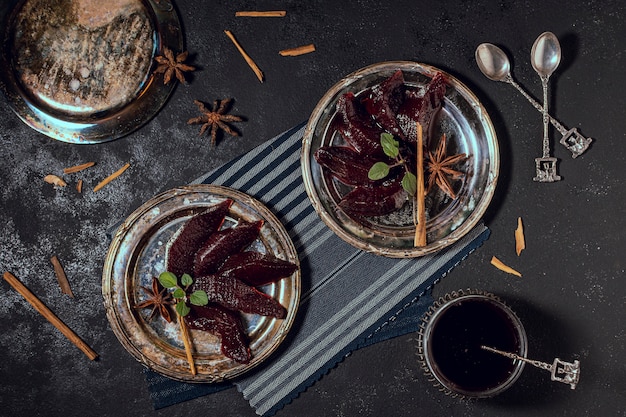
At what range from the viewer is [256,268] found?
2.05 meters

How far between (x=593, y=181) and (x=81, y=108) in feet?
5.84

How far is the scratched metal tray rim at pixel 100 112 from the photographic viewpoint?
7.07ft

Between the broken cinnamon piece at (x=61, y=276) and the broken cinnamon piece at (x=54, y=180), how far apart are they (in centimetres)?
25

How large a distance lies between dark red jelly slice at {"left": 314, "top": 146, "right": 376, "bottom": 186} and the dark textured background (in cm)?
24

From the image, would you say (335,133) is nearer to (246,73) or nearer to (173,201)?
(246,73)

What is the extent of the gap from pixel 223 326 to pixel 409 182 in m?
0.74

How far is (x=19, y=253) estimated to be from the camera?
87.1 inches

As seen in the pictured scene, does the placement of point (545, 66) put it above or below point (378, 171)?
above

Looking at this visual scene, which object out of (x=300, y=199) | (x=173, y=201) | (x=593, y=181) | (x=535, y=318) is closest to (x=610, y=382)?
(x=535, y=318)

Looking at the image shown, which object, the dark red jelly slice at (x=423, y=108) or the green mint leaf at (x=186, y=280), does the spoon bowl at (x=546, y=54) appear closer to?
the dark red jelly slice at (x=423, y=108)

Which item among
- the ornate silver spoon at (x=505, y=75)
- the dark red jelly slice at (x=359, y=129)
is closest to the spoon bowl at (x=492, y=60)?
the ornate silver spoon at (x=505, y=75)

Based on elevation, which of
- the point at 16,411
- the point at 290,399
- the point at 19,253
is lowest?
the point at 16,411

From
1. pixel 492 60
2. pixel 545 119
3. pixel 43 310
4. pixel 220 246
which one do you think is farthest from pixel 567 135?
pixel 43 310

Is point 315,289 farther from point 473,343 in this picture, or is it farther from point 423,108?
point 423,108
